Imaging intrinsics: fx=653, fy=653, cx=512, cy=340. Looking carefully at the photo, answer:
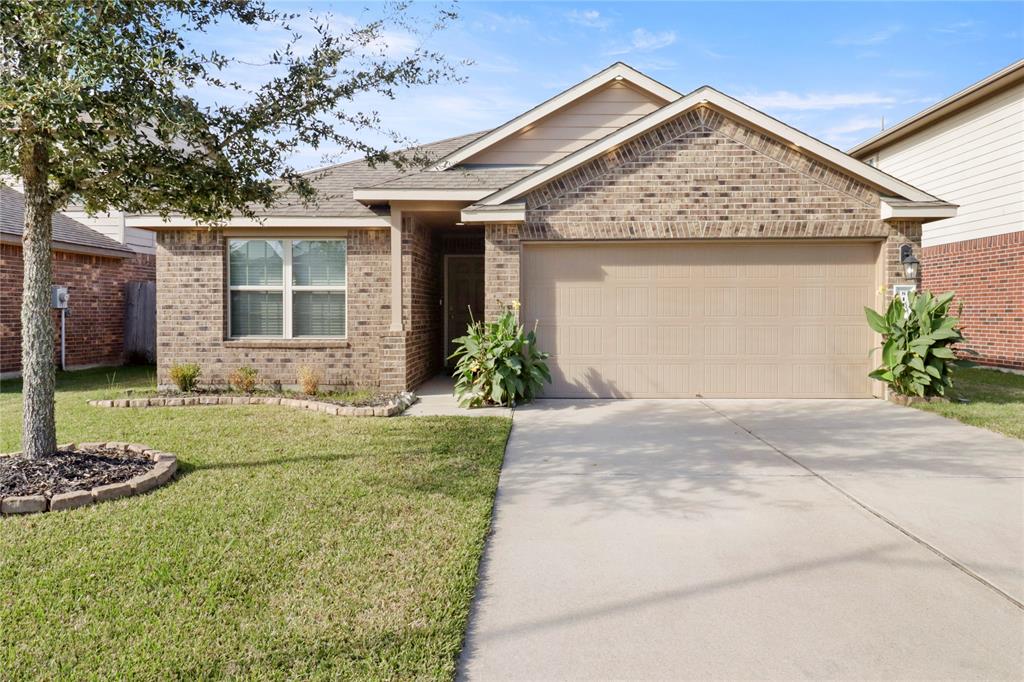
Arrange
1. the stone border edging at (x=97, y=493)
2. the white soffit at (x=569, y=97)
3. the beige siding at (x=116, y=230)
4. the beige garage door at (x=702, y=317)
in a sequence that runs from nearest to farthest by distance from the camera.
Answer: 1. the stone border edging at (x=97, y=493)
2. the beige garage door at (x=702, y=317)
3. the white soffit at (x=569, y=97)
4. the beige siding at (x=116, y=230)

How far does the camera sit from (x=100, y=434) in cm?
684

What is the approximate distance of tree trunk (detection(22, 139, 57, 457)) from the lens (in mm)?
5016

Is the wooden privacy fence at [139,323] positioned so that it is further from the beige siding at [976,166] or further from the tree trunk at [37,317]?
the beige siding at [976,166]

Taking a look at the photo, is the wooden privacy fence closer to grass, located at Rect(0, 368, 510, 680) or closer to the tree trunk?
grass, located at Rect(0, 368, 510, 680)

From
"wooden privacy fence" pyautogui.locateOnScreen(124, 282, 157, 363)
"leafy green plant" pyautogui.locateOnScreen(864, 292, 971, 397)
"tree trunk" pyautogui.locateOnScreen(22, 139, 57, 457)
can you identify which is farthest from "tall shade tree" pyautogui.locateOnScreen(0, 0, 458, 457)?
"wooden privacy fence" pyautogui.locateOnScreen(124, 282, 157, 363)

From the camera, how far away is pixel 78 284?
1385 cm

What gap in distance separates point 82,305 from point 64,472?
10.8 m

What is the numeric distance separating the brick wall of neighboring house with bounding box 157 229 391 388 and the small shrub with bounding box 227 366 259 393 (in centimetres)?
40

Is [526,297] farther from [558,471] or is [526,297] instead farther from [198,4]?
[198,4]

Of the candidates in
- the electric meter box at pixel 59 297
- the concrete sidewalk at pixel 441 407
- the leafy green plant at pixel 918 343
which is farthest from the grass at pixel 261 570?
the electric meter box at pixel 59 297

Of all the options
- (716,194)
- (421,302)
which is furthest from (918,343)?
(421,302)

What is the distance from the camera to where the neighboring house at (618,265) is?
9.34 meters

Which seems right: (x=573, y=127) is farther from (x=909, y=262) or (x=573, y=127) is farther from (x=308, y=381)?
(x=308, y=381)

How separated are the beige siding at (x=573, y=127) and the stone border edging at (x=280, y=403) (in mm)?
4644
